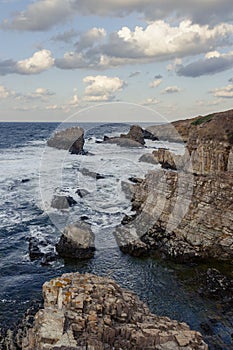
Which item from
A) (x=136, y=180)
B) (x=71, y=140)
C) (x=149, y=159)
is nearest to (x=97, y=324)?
(x=136, y=180)

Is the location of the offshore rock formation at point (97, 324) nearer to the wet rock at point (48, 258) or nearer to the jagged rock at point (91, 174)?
the wet rock at point (48, 258)

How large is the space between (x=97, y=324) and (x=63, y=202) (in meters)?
27.1

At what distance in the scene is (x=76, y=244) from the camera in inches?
1021

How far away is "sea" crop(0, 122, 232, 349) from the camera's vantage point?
19078 millimetres

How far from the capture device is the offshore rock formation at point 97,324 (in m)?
10.5

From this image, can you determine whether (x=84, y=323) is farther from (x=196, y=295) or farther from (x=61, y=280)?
(x=196, y=295)

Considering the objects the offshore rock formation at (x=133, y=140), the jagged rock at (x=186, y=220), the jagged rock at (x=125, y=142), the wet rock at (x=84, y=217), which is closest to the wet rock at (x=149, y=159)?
the jagged rock at (x=125, y=142)

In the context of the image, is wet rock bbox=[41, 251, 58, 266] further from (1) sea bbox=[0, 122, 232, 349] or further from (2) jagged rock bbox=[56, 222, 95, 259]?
(2) jagged rock bbox=[56, 222, 95, 259]

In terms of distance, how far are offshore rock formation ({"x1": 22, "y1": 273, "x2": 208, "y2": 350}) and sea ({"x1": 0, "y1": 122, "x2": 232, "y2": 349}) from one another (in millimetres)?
5586

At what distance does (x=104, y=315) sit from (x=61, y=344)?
1969 mm

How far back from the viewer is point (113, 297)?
41.5ft

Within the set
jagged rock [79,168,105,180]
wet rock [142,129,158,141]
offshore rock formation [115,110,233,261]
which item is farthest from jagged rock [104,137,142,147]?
offshore rock formation [115,110,233,261]

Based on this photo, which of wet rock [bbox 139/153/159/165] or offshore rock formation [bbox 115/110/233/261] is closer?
offshore rock formation [bbox 115/110/233/261]

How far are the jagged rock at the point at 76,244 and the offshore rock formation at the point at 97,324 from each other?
12.3 meters
